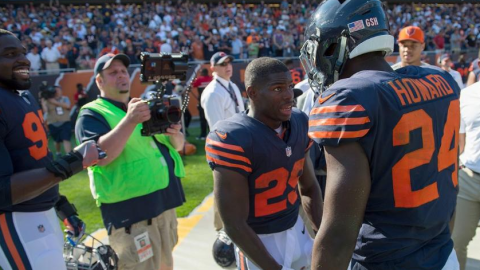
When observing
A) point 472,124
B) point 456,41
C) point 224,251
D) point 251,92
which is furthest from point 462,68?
point 251,92

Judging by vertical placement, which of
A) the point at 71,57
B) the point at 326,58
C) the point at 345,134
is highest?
the point at 326,58

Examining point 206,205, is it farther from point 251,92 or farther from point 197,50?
point 197,50

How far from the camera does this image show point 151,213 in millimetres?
2973

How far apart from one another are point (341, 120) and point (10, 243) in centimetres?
186

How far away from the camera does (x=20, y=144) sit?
2.33 meters

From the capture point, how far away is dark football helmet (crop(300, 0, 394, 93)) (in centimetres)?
155

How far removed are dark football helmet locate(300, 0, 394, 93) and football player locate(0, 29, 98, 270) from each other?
1321 mm

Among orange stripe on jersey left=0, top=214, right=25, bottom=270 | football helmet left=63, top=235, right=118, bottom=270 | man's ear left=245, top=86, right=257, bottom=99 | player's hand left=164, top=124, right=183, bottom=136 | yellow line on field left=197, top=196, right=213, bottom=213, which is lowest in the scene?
yellow line on field left=197, top=196, right=213, bottom=213

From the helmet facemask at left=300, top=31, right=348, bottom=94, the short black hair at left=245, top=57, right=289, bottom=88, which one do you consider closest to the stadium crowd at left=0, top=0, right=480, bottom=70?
the short black hair at left=245, top=57, right=289, bottom=88

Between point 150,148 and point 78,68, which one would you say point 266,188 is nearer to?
point 150,148

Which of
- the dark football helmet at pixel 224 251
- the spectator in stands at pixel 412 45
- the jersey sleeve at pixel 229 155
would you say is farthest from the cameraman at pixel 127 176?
the spectator in stands at pixel 412 45

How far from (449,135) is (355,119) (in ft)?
1.61

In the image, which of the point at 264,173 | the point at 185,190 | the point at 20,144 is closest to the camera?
the point at 264,173

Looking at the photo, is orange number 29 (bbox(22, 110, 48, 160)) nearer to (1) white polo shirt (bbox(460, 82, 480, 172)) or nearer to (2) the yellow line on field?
(1) white polo shirt (bbox(460, 82, 480, 172))
